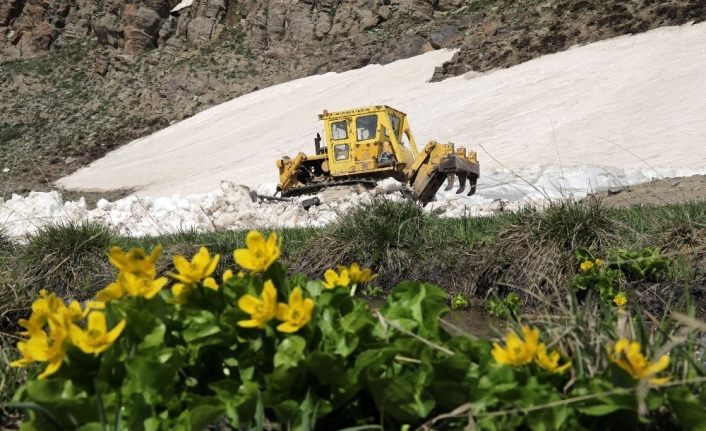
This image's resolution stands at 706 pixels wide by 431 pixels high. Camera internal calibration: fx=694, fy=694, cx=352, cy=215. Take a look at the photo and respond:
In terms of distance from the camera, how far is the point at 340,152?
1661 cm

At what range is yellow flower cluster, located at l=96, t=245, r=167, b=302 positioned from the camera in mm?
1755

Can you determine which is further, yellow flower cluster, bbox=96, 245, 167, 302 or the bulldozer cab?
the bulldozer cab

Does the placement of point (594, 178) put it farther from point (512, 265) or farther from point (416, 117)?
point (416, 117)

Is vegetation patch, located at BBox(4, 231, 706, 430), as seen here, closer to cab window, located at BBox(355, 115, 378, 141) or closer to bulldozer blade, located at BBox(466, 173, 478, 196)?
bulldozer blade, located at BBox(466, 173, 478, 196)

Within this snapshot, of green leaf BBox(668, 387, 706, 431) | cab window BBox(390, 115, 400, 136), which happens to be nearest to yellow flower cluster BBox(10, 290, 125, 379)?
green leaf BBox(668, 387, 706, 431)

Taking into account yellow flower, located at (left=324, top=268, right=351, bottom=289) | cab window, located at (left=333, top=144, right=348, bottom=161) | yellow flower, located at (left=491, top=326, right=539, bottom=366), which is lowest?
cab window, located at (left=333, top=144, right=348, bottom=161)

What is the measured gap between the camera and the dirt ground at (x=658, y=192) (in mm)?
10064

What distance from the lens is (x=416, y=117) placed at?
1085 inches

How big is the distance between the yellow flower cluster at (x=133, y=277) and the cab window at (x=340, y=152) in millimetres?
14822

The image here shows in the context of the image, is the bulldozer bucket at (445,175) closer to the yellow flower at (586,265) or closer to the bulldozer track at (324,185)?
the bulldozer track at (324,185)

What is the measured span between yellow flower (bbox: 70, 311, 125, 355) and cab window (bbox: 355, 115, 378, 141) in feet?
48.5

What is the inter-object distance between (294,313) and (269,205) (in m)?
12.8

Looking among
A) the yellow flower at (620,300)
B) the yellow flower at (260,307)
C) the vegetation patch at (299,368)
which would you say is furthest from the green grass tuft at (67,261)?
A: the yellow flower at (260,307)

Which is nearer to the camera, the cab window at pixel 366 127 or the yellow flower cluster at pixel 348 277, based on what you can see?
the yellow flower cluster at pixel 348 277
